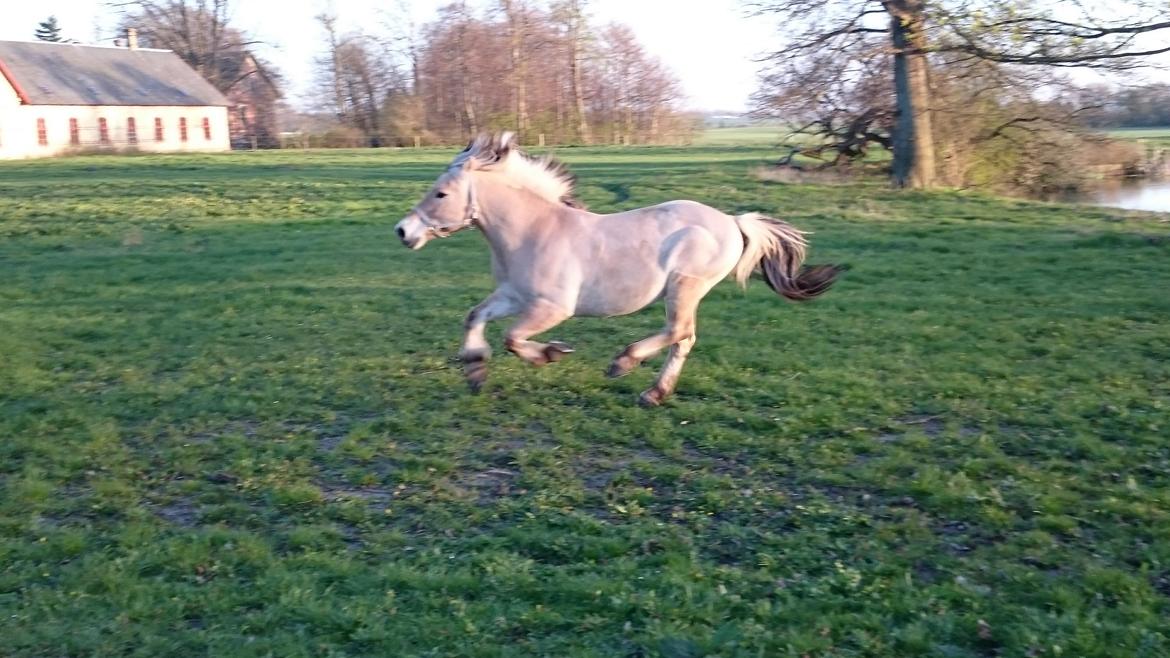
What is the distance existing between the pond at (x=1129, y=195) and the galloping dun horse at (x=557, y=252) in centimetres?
1928

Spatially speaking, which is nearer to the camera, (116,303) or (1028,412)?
(1028,412)

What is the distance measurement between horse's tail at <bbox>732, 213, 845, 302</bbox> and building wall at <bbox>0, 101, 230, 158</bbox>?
5239 centimetres

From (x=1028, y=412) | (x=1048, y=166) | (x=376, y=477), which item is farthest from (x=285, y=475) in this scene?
(x=1048, y=166)

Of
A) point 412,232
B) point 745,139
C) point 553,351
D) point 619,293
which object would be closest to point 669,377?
point 619,293

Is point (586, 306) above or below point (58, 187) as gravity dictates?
below

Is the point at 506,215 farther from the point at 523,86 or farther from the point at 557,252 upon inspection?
the point at 523,86

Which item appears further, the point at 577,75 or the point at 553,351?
the point at 577,75

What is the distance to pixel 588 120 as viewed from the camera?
63719 mm

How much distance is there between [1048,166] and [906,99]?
19.0 ft

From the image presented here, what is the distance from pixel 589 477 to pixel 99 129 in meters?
62.1

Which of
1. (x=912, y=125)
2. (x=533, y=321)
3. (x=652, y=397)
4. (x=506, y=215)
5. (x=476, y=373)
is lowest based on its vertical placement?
(x=652, y=397)

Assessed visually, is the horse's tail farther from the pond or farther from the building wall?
the building wall

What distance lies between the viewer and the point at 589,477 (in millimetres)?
6324

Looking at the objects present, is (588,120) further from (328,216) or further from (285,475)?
(285,475)
